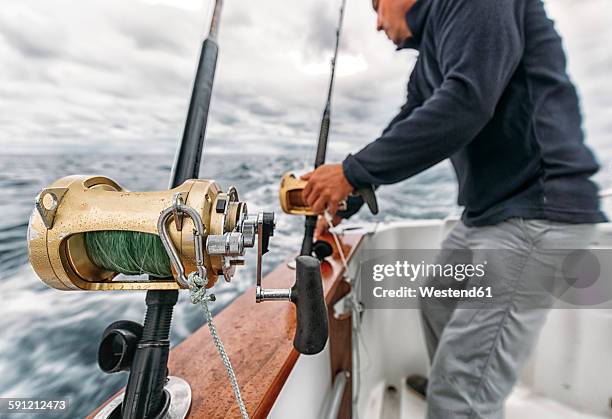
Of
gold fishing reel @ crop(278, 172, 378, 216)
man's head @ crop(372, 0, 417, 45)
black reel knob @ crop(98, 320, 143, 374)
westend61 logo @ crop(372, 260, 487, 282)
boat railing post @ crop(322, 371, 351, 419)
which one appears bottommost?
boat railing post @ crop(322, 371, 351, 419)

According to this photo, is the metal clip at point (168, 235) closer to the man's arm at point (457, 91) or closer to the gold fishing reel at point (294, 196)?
the man's arm at point (457, 91)

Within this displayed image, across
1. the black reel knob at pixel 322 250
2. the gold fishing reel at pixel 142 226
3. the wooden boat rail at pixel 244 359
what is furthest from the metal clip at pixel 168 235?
the black reel knob at pixel 322 250

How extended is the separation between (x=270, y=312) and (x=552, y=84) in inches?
29.7

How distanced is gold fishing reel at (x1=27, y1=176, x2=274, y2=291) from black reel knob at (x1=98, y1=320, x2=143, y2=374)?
2.8 inches

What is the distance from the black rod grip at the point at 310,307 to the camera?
342 millimetres

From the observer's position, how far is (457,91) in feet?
2.17

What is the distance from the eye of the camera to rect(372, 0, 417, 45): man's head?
3.02ft

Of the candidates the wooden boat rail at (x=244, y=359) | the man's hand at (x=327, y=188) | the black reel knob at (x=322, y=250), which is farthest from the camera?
the black reel knob at (x=322, y=250)

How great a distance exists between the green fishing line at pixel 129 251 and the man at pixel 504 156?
53 centimetres

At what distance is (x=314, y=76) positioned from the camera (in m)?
2.71

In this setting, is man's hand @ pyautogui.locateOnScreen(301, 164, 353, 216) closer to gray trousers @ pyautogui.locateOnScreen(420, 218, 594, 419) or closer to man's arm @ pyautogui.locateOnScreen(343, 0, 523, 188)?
man's arm @ pyautogui.locateOnScreen(343, 0, 523, 188)

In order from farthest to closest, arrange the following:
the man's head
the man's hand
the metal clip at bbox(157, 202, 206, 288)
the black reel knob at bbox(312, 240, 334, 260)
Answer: the black reel knob at bbox(312, 240, 334, 260) < the man's head < the man's hand < the metal clip at bbox(157, 202, 206, 288)

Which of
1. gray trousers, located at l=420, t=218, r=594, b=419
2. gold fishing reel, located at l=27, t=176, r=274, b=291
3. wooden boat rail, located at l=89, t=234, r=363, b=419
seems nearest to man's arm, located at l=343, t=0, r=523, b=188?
gray trousers, located at l=420, t=218, r=594, b=419

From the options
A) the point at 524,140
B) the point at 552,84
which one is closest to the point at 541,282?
the point at 524,140
